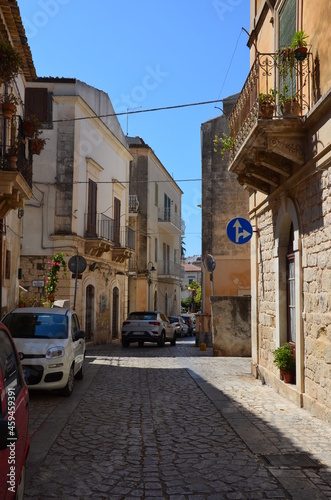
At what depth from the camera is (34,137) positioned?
44.3 ft

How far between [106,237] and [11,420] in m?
Answer: 22.1

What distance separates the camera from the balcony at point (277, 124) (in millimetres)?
8109

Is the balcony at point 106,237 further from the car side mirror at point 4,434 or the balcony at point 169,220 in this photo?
the car side mirror at point 4,434

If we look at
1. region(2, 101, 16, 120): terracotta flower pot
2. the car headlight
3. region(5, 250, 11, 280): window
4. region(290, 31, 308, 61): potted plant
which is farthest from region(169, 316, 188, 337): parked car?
region(290, 31, 308, 61): potted plant

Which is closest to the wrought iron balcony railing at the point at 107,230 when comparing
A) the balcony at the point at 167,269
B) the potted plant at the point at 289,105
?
the balcony at the point at 167,269

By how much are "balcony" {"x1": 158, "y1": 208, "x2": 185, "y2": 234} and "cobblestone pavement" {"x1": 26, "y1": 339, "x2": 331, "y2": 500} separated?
101 ft

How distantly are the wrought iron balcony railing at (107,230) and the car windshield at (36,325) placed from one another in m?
12.8

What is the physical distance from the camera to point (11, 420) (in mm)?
3299

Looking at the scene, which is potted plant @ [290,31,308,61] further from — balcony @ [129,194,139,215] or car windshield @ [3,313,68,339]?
balcony @ [129,194,139,215]

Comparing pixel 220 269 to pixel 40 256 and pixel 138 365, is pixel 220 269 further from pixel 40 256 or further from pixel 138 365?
pixel 138 365

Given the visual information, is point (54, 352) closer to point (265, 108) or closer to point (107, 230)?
point (265, 108)

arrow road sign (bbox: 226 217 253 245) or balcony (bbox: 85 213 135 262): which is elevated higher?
balcony (bbox: 85 213 135 262)

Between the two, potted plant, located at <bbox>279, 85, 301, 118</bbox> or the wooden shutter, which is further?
the wooden shutter

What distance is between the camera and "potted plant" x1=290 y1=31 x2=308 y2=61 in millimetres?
7930
